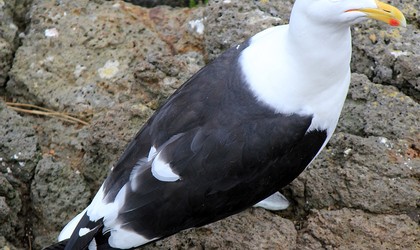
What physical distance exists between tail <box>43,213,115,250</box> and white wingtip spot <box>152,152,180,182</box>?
0.97 ft

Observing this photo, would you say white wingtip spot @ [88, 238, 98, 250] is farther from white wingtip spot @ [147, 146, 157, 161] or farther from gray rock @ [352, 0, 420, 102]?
gray rock @ [352, 0, 420, 102]

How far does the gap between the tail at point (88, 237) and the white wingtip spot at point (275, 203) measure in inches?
26.5

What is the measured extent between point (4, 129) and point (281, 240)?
1.32 m

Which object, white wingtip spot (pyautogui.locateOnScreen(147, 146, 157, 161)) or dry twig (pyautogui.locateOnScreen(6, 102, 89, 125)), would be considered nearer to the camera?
white wingtip spot (pyautogui.locateOnScreen(147, 146, 157, 161))

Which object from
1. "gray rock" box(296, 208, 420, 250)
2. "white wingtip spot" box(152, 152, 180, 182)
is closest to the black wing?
"white wingtip spot" box(152, 152, 180, 182)

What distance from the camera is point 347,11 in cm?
307

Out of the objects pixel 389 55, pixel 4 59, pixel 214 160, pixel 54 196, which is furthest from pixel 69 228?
pixel 389 55

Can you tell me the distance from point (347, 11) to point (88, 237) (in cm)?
130

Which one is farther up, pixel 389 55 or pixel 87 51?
pixel 389 55

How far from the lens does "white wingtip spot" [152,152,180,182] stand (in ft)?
10.8

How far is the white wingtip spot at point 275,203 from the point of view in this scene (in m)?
3.67

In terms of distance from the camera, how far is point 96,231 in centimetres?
340

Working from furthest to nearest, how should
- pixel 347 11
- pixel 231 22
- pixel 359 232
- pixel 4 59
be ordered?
pixel 4 59, pixel 231 22, pixel 359 232, pixel 347 11

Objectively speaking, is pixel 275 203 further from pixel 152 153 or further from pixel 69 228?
pixel 69 228
